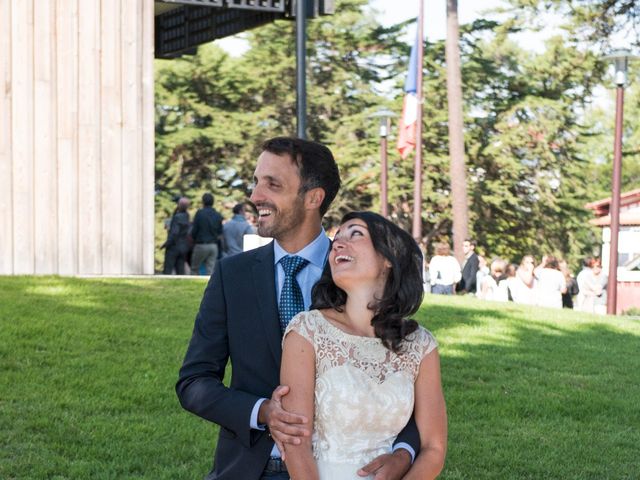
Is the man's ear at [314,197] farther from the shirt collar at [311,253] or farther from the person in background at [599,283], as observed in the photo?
the person in background at [599,283]

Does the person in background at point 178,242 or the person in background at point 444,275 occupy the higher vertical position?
the person in background at point 178,242

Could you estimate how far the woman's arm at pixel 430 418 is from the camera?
12.1 feet

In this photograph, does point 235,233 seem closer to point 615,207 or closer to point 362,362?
point 615,207

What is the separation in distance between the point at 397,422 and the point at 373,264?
1.58 feet

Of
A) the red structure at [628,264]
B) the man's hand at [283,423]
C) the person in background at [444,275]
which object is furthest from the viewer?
the red structure at [628,264]

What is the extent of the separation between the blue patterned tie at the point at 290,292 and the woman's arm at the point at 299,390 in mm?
247

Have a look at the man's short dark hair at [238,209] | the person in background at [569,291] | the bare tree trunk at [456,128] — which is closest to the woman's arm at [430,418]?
the man's short dark hair at [238,209]

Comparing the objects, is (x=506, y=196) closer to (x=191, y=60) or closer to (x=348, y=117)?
(x=348, y=117)

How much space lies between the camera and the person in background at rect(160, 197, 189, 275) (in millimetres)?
20312

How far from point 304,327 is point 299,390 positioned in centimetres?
19

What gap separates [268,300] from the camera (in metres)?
3.90

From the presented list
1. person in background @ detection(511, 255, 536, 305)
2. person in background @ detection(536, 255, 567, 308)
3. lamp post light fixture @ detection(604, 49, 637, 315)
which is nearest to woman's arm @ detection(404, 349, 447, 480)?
person in background @ detection(536, 255, 567, 308)

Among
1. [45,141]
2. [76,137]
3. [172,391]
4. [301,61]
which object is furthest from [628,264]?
[301,61]

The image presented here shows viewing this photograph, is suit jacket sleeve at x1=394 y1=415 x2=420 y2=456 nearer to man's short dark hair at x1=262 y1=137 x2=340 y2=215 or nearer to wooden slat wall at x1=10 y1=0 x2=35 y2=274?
man's short dark hair at x1=262 y1=137 x2=340 y2=215
